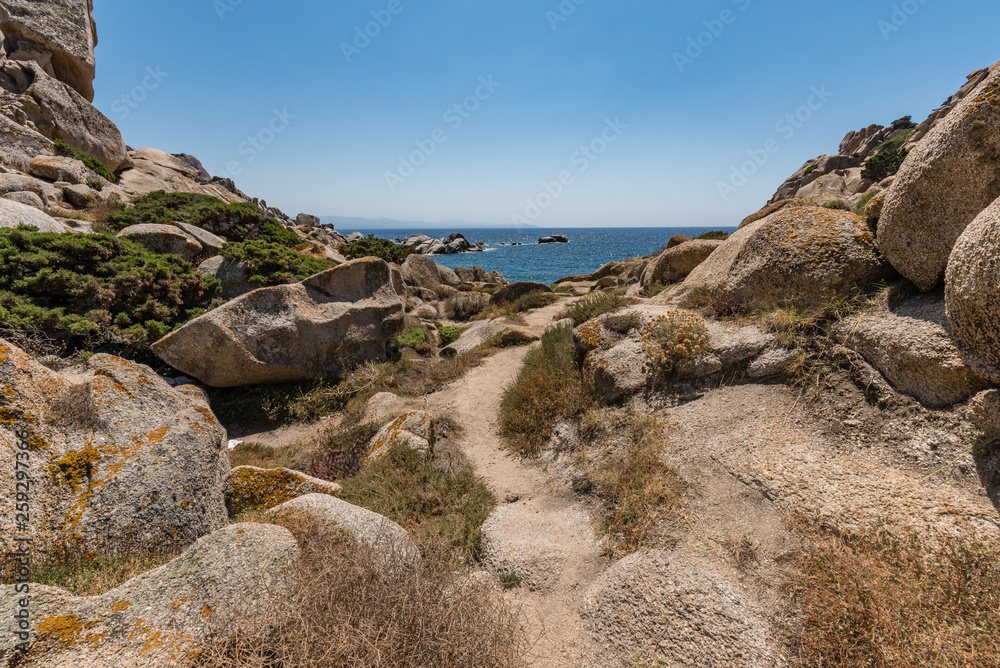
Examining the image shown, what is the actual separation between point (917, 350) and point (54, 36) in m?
43.2

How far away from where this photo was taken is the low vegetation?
765cm

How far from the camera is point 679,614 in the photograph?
3.68m

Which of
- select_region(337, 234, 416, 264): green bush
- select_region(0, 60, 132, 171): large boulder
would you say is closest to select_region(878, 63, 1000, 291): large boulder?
select_region(337, 234, 416, 264): green bush

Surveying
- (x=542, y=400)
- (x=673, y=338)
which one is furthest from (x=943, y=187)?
(x=542, y=400)

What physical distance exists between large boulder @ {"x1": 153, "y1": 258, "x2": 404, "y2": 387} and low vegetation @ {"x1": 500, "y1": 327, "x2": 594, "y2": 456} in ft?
17.5

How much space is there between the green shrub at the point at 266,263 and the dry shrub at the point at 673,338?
10.8 metres

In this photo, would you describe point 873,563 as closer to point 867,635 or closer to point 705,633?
point 867,635

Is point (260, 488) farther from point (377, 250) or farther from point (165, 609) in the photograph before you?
point (377, 250)

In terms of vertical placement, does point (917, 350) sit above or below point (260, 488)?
above

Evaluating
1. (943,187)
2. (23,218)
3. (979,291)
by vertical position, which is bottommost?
(979,291)

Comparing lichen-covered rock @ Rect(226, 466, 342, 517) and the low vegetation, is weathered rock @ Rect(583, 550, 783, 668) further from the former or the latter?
lichen-covered rock @ Rect(226, 466, 342, 517)

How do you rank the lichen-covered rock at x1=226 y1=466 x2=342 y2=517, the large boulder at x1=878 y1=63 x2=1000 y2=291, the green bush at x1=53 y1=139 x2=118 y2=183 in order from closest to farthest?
the large boulder at x1=878 y1=63 x2=1000 y2=291
the lichen-covered rock at x1=226 y1=466 x2=342 y2=517
the green bush at x1=53 y1=139 x2=118 y2=183

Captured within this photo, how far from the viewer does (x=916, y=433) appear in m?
4.31

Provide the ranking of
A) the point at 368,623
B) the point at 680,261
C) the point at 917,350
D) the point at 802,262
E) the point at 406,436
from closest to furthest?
the point at 368,623, the point at 917,350, the point at 802,262, the point at 406,436, the point at 680,261
